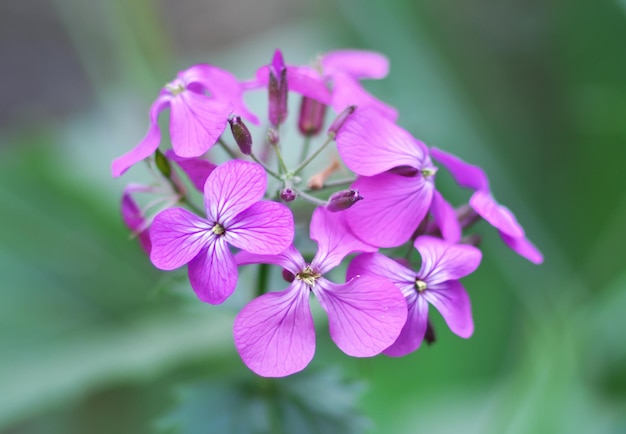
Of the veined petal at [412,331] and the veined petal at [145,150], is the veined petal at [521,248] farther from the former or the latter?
the veined petal at [145,150]


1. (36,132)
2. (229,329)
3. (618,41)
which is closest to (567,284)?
(618,41)

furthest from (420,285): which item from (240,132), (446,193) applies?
(446,193)

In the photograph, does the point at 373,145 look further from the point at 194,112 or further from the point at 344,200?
the point at 194,112

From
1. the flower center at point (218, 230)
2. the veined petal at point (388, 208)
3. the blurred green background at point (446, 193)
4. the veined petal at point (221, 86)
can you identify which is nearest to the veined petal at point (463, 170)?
the veined petal at point (388, 208)

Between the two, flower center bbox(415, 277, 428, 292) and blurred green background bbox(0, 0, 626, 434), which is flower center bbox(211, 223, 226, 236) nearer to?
flower center bbox(415, 277, 428, 292)

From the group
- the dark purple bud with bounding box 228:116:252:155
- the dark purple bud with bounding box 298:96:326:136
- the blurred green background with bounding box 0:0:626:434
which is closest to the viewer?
the dark purple bud with bounding box 228:116:252:155

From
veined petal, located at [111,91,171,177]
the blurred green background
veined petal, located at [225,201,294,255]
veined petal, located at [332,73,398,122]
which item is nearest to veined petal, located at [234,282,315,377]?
veined petal, located at [225,201,294,255]

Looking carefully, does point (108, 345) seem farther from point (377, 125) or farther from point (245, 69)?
point (377, 125)

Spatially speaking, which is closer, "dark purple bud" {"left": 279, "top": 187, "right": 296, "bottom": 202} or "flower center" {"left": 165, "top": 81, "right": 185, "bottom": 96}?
"dark purple bud" {"left": 279, "top": 187, "right": 296, "bottom": 202}
